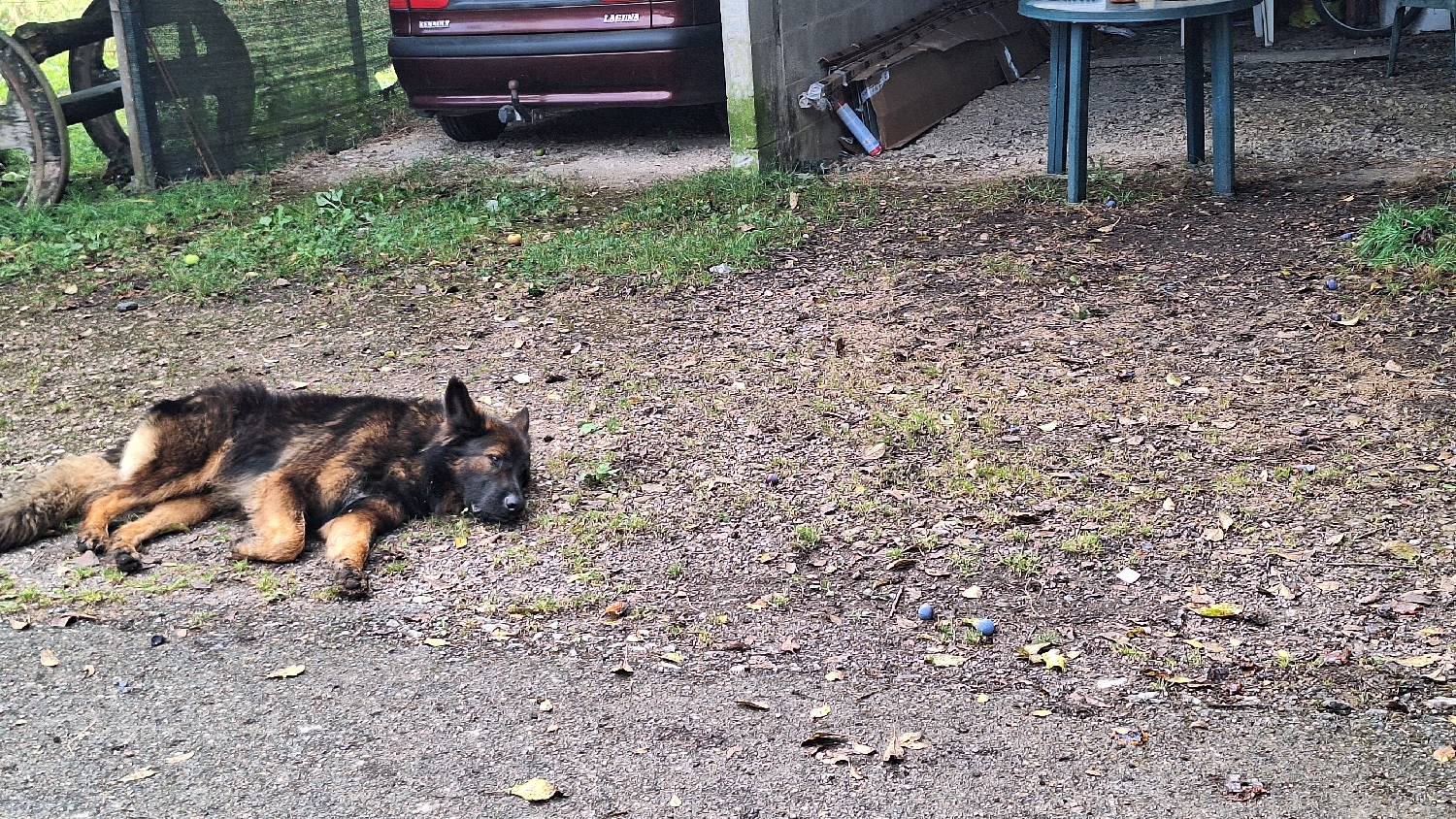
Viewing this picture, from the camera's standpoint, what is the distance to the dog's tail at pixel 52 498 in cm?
494

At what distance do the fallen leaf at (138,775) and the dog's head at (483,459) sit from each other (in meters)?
1.72

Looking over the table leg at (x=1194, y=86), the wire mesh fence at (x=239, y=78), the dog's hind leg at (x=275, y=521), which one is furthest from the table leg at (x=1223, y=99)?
the wire mesh fence at (x=239, y=78)

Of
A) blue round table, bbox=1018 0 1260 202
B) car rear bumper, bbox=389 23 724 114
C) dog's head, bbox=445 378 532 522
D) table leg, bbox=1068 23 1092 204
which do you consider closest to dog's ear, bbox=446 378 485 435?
dog's head, bbox=445 378 532 522

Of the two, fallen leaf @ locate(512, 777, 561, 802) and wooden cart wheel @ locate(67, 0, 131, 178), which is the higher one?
wooden cart wheel @ locate(67, 0, 131, 178)

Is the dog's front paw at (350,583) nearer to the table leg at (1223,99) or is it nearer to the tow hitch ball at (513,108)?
the table leg at (1223,99)

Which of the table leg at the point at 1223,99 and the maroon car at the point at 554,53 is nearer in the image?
the table leg at the point at 1223,99

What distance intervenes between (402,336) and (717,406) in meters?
2.14

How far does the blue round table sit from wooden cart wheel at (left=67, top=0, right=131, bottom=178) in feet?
24.5

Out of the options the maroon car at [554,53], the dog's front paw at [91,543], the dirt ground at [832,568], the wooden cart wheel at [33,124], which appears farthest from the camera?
the maroon car at [554,53]

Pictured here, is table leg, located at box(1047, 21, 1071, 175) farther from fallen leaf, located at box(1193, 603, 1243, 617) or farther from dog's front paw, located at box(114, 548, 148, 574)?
dog's front paw, located at box(114, 548, 148, 574)

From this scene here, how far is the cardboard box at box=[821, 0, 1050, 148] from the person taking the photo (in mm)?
10375

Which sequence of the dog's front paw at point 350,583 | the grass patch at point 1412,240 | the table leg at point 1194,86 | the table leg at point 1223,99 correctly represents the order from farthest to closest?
1. the table leg at point 1194,86
2. the table leg at point 1223,99
3. the grass patch at point 1412,240
4. the dog's front paw at point 350,583

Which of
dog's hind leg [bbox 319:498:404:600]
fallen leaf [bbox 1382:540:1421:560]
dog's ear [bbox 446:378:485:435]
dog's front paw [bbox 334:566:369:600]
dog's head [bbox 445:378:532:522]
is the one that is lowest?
fallen leaf [bbox 1382:540:1421:560]

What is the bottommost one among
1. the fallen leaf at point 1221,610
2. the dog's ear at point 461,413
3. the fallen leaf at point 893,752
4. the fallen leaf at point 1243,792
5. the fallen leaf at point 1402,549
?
the fallen leaf at point 1243,792
